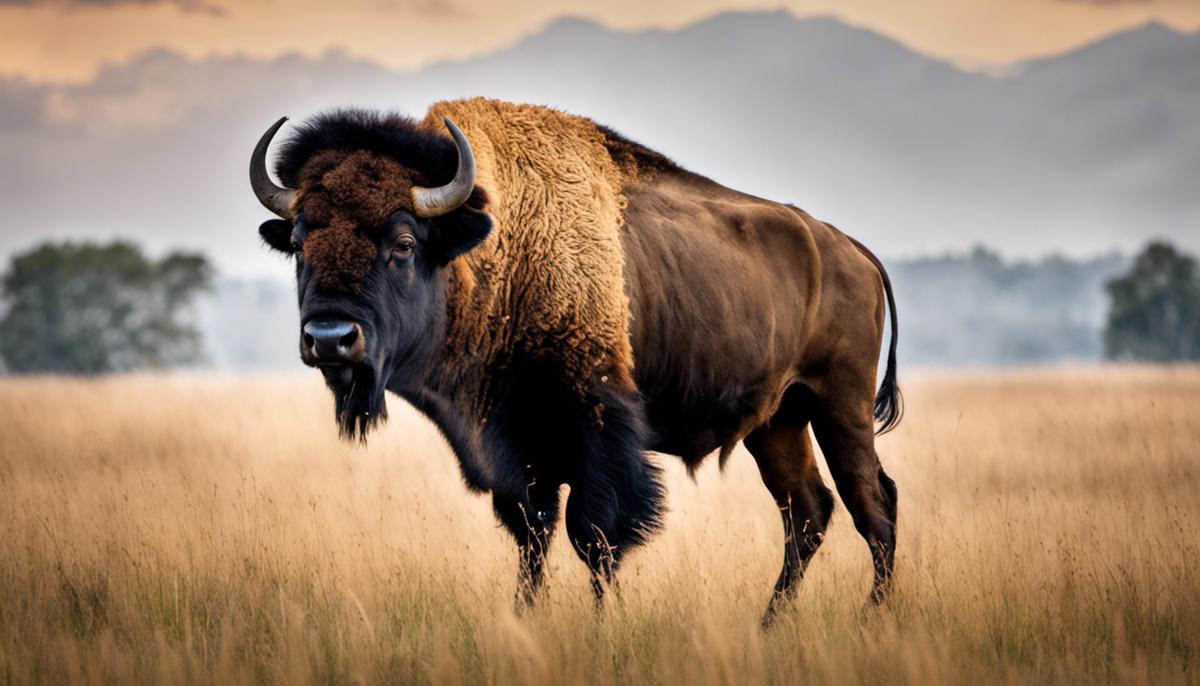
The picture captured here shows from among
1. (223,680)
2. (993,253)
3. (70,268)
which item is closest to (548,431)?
(223,680)

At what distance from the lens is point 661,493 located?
6273 mm

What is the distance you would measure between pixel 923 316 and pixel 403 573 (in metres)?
153

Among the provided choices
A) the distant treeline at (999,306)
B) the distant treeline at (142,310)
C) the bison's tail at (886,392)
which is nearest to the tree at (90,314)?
the distant treeline at (142,310)

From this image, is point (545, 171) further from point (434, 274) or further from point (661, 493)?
point (661, 493)

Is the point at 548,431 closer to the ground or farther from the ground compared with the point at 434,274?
closer to the ground

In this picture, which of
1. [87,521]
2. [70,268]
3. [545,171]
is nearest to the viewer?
[545,171]

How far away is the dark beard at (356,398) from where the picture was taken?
569 cm

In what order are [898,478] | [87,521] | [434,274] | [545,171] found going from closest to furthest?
[434,274], [545,171], [87,521], [898,478]

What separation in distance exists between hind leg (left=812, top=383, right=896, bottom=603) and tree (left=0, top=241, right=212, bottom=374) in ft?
146

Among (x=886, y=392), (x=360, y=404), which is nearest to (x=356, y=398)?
(x=360, y=404)

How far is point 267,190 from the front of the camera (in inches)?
237

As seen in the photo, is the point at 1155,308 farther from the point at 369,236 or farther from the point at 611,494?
the point at 369,236

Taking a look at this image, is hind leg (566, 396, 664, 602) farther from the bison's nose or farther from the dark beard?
the bison's nose

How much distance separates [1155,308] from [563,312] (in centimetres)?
5502
